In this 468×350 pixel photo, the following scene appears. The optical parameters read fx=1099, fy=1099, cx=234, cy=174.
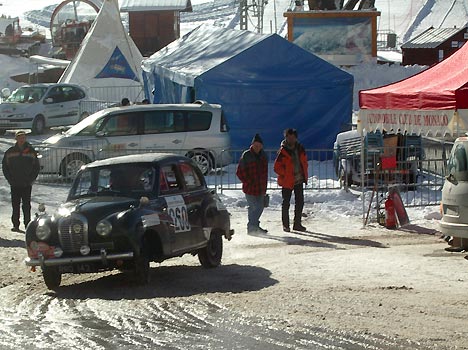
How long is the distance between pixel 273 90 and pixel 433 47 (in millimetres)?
34945

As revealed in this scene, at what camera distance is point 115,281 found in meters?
13.9

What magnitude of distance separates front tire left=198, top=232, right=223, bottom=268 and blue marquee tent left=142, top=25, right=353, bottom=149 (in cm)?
1271

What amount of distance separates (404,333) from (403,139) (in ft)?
43.3

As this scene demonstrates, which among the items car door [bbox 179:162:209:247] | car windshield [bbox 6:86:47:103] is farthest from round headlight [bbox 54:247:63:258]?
car windshield [bbox 6:86:47:103]

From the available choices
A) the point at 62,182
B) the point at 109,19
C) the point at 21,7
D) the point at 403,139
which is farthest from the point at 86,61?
the point at 21,7

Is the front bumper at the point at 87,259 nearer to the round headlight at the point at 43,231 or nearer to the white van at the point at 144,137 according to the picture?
the round headlight at the point at 43,231

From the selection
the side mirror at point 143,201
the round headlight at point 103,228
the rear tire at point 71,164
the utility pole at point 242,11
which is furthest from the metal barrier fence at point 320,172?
the utility pole at point 242,11

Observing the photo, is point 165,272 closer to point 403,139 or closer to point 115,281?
point 115,281

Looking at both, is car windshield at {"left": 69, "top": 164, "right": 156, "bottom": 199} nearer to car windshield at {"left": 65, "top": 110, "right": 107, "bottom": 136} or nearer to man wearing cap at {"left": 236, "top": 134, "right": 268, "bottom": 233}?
man wearing cap at {"left": 236, "top": 134, "right": 268, "bottom": 233}

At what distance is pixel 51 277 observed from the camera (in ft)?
43.8

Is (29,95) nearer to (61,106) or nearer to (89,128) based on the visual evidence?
(61,106)

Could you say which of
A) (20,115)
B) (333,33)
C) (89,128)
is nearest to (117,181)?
(89,128)

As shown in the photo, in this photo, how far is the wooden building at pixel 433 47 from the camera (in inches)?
2394

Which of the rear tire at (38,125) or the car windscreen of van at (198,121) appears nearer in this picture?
the car windscreen of van at (198,121)
